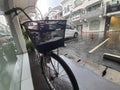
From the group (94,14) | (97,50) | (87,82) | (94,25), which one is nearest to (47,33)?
(87,82)

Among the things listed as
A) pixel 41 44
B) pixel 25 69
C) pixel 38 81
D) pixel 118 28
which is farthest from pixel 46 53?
pixel 118 28

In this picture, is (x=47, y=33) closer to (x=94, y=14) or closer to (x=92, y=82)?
(x=92, y=82)

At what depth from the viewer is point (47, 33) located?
1437 millimetres

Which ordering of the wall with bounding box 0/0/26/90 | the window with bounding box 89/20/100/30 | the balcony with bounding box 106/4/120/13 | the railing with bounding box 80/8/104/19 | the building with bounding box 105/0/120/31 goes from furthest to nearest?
the window with bounding box 89/20/100/30
the railing with bounding box 80/8/104/19
the building with bounding box 105/0/120/31
the balcony with bounding box 106/4/120/13
the wall with bounding box 0/0/26/90

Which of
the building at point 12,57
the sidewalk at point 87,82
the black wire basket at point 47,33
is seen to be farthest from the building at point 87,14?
the black wire basket at point 47,33

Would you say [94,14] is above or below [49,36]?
above

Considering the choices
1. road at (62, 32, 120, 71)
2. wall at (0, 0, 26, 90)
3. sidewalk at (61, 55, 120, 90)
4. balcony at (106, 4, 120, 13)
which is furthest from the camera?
balcony at (106, 4, 120, 13)

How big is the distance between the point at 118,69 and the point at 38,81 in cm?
197

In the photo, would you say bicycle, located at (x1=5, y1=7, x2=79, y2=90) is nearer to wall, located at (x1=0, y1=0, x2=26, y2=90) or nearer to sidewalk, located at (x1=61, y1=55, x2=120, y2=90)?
wall, located at (x1=0, y1=0, x2=26, y2=90)

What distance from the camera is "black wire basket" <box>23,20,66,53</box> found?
53.7 inches

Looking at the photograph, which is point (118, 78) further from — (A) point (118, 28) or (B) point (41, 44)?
(A) point (118, 28)

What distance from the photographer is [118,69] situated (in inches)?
108

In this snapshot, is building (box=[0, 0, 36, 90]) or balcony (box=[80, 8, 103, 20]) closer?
building (box=[0, 0, 36, 90])

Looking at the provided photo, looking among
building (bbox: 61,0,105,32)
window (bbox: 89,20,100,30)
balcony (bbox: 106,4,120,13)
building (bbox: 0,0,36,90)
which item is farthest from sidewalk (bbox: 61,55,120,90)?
window (bbox: 89,20,100,30)
